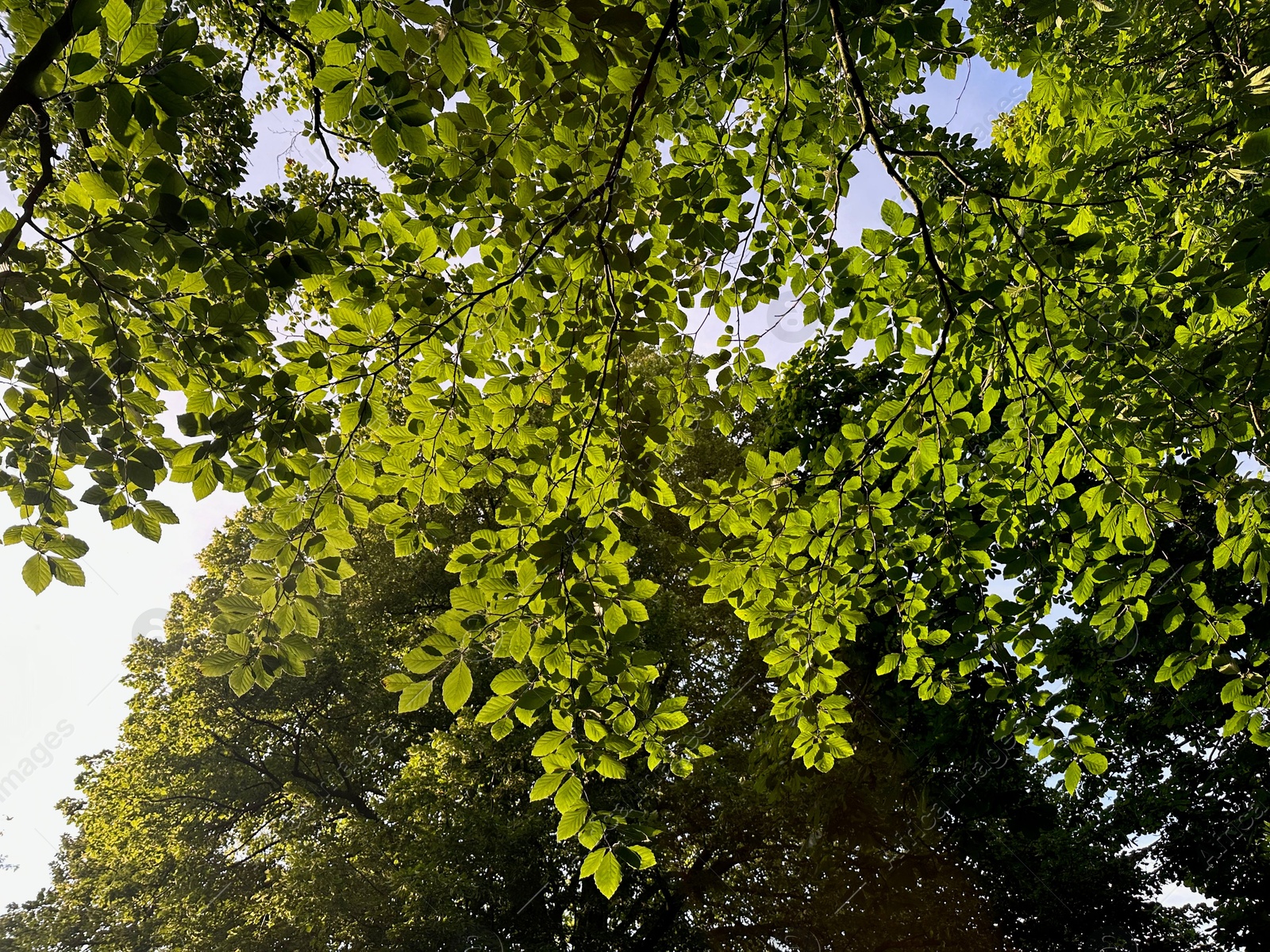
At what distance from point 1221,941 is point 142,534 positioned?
1393cm

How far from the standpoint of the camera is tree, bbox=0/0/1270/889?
187 centimetres

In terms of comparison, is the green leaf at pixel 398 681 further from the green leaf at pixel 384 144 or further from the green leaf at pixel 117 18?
the green leaf at pixel 117 18

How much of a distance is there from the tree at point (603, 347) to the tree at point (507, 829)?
14.9ft

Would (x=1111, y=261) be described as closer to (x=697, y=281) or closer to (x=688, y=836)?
(x=697, y=281)

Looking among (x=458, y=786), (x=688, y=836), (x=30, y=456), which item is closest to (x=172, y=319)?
(x=30, y=456)

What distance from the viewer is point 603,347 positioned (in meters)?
2.99

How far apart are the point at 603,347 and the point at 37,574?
2031 mm

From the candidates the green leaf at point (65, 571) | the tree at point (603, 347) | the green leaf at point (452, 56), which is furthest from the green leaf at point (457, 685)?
the green leaf at point (452, 56)

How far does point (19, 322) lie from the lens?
2.03m

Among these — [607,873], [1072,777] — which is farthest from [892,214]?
[607,873]

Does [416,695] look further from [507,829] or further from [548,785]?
[507,829]

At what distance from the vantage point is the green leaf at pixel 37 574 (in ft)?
6.82

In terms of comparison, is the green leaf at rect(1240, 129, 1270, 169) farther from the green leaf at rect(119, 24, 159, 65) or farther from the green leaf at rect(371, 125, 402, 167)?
the green leaf at rect(119, 24, 159, 65)

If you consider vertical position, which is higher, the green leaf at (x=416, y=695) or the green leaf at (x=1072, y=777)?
the green leaf at (x=416, y=695)
